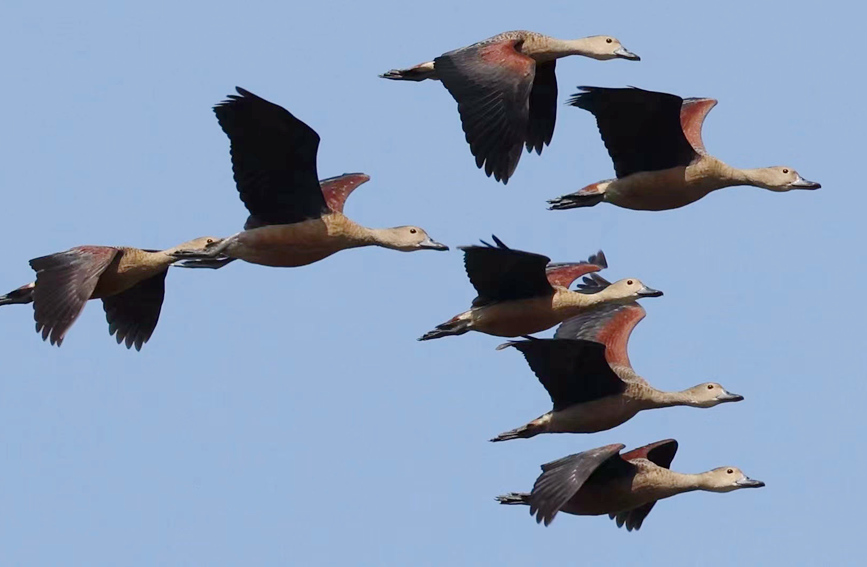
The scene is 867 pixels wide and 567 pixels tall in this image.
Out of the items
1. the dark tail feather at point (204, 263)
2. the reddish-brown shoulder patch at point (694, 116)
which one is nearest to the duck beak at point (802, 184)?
the reddish-brown shoulder patch at point (694, 116)

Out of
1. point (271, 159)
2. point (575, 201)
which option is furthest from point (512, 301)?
point (271, 159)

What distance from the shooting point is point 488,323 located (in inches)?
893

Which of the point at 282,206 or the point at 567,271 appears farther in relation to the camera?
the point at 567,271

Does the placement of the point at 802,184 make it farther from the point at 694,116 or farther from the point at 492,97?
the point at 492,97

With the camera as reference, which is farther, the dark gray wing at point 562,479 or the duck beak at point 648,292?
the duck beak at point 648,292

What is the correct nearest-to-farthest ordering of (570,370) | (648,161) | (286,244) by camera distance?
(286,244), (570,370), (648,161)

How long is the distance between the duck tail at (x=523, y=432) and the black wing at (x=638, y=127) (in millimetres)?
2636

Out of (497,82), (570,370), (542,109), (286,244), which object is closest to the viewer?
(286,244)

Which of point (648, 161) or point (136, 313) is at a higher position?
point (648, 161)

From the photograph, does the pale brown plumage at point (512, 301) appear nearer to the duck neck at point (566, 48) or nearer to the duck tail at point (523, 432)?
the duck tail at point (523, 432)

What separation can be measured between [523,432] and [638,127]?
3112 mm

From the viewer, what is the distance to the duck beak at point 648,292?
22938mm

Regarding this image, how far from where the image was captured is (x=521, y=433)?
2283 cm

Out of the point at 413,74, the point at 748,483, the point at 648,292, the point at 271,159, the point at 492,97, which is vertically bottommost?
the point at 748,483
